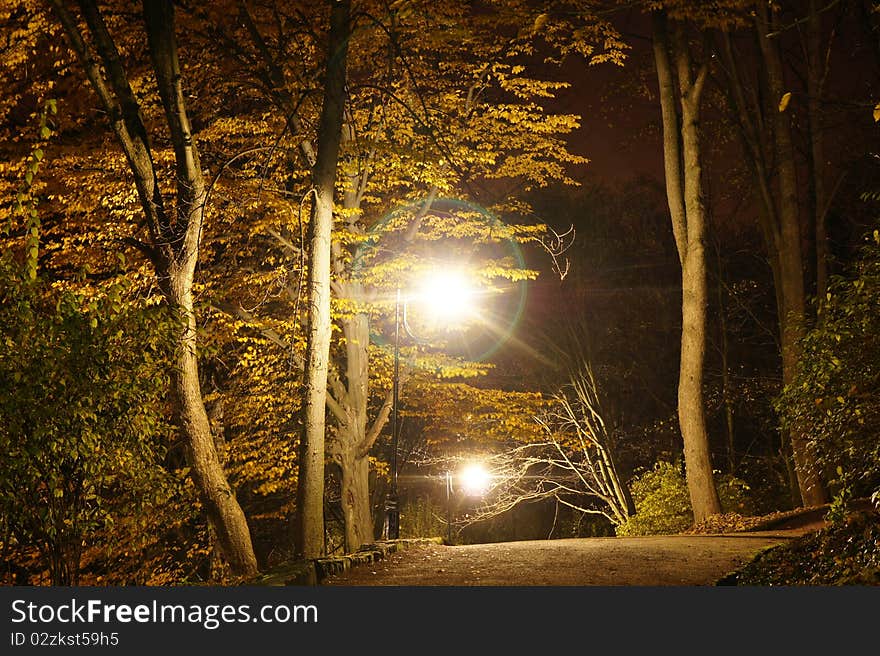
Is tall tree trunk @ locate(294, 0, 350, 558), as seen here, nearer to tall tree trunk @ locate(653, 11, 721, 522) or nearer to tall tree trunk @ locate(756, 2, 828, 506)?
tall tree trunk @ locate(653, 11, 721, 522)

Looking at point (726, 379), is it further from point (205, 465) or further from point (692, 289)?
point (205, 465)

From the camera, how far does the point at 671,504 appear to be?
59.7 ft

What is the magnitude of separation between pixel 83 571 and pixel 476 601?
498 inches

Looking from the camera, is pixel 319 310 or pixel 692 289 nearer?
pixel 319 310

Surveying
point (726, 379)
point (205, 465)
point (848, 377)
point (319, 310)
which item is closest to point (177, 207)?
point (319, 310)

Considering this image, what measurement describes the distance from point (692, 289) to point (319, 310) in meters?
7.43

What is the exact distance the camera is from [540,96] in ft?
57.4

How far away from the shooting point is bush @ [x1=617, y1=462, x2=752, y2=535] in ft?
59.3

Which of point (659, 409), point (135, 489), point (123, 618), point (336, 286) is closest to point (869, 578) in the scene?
point (123, 618)

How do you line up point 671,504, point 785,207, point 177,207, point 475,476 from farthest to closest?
point 475,476 < point 671,504 < point 785,207 < point 177,207

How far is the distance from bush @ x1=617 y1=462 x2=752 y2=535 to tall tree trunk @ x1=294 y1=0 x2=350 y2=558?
9570mm

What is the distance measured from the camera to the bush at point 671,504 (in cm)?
1808

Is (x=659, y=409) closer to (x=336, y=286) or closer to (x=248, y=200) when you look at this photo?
(x=336, y=286)

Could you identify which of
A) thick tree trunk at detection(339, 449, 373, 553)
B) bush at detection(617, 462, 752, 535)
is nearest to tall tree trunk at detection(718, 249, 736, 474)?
bush at detection(617, 462, 752, 535)
